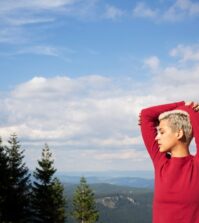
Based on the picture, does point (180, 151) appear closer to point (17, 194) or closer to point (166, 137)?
point (166, 137)

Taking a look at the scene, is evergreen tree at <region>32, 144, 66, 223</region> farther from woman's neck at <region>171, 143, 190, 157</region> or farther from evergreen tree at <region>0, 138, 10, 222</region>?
woman's neck at <region>171, 143, 190, 157</region>

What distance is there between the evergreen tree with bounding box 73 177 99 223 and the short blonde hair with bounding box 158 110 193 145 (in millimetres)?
75411

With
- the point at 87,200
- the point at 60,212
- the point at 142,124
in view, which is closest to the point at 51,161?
the point at 60,212

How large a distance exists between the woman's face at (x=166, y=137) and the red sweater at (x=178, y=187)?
113mm

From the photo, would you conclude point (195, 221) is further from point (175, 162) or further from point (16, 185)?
point (16, 185)

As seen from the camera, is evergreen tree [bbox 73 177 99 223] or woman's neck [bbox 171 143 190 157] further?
evergreen tree [bbox 73 177 99 223]

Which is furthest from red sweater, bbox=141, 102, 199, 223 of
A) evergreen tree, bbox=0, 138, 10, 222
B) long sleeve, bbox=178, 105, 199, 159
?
evergreen tree, bbox=0, 138, 10, 222

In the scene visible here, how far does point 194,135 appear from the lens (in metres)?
5.17

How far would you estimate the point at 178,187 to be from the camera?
195 inches

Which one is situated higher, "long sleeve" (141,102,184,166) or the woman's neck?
"long sleeve" (141,102,184,166)

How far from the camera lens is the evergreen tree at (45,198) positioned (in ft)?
205

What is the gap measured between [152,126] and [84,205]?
77.4m

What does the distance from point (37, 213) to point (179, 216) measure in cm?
5848

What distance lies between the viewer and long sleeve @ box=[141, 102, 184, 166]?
17.7 feet
